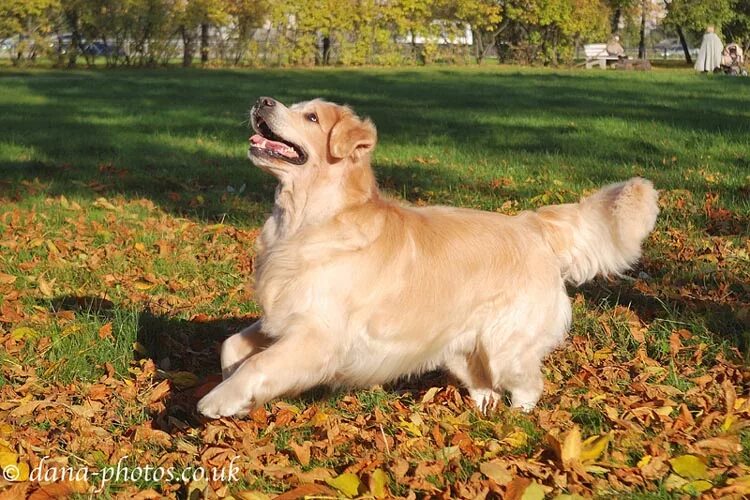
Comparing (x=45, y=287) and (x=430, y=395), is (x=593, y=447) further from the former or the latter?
(x=45, y=287)

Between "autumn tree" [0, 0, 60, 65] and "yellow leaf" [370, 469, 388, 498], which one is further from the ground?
"autumn tree" [0, 0, 60, 65]

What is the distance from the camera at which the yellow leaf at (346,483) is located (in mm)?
3703

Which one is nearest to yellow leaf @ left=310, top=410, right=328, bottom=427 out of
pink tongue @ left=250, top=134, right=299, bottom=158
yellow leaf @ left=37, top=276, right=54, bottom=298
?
pink tongue @ left=250, top=134, right=299, bottom=158

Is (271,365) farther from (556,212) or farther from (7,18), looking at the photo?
(7,18)

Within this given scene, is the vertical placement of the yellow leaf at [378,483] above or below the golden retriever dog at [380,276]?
below

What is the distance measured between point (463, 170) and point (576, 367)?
550 cm

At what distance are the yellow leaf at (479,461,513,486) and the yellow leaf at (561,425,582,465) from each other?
0.85 feet

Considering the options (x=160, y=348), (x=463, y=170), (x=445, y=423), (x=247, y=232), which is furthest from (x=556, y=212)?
(x=463, y=170)

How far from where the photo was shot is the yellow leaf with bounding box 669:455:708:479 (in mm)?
3725

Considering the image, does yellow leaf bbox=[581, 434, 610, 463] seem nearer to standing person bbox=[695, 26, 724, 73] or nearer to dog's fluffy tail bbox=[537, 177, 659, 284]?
dog's fluffy tail bbox=[537, 177, 659, 284]

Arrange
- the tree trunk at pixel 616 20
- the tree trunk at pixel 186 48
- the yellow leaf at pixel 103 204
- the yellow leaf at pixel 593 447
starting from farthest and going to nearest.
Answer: the tree trunk at pixel 616 20
the tree trunk at pixel 186 48
the yellow leaf at pixel 103 204
the yellow leaf at pixel 593 447

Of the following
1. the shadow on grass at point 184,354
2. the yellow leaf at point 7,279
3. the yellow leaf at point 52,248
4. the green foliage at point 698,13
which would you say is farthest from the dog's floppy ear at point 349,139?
the green foliage at point 698,13

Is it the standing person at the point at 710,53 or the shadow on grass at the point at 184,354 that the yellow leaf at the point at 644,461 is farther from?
the standing person at the point at 710,53

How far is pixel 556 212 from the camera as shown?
5.16 metres
